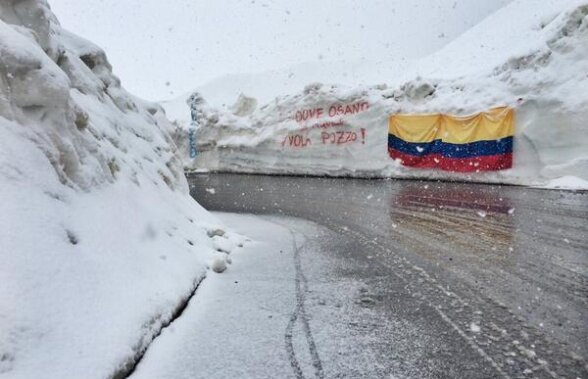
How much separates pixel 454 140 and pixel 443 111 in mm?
1403

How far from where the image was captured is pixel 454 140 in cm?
1536

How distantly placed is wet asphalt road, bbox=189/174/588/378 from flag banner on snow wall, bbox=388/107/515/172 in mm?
4994

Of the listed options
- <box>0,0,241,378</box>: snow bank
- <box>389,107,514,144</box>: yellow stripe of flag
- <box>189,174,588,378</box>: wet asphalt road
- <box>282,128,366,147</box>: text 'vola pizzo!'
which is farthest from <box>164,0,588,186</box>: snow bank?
<box>0,0,241,378</box>: snow bank

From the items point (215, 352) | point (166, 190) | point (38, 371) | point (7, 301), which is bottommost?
point (215, 352)

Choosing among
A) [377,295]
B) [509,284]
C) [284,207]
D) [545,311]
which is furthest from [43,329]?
[284,207]

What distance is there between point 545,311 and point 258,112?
22.8 metres

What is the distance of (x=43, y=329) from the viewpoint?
2195 mm

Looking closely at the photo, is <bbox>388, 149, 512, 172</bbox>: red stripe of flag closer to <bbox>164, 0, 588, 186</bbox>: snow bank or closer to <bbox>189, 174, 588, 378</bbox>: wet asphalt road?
<bbox>164, 0, 588, 186</bbox>: snow bank

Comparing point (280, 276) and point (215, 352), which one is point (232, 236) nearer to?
point (280, 276)

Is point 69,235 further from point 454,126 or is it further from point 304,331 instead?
point 454,126

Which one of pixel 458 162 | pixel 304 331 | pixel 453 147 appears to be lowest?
pixel 304 331

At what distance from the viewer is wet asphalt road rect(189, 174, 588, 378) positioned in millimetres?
2656

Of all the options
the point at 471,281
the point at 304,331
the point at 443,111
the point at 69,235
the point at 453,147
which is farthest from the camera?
the point at 443,111

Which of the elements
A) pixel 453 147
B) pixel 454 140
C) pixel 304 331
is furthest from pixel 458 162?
pixel 304 331
